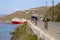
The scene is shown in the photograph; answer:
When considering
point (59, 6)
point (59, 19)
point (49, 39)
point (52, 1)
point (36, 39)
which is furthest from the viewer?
point (59, 6)

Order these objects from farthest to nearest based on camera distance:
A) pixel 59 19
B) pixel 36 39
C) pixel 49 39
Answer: pixel 59 19, pixel 36 39, pixel 49 39

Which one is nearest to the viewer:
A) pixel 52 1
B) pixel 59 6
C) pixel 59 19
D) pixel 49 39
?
pixel 49 39

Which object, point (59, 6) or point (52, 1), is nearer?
→ point (52, 1)

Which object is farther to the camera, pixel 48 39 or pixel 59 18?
pixel 59 18

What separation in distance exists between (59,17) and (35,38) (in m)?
64.4

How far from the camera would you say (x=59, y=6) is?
130625 mm

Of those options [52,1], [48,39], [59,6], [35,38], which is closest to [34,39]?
[35,38]

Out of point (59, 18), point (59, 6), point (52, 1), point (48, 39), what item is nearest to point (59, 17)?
point (59, 18)

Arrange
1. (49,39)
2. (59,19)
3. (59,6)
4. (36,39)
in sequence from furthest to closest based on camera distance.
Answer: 1. (59,6)
2. (59,19)
3. (36,39)
4. (49,39)

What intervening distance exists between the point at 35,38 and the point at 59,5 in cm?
11094

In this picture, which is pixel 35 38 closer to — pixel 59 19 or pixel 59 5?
pixel 59 19

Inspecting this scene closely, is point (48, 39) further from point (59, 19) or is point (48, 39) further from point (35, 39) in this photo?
point (59, 19)

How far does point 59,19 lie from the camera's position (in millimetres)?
85000

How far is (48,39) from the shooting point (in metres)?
14.4
